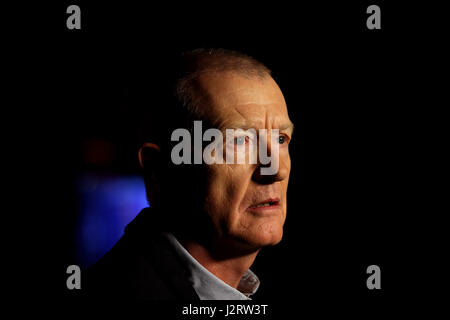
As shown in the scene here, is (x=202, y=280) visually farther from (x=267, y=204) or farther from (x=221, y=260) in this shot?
(x=267, y=204)

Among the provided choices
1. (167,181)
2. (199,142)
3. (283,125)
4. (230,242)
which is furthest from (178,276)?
(283,125)

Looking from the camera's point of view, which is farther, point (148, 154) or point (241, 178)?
point (148, 154)

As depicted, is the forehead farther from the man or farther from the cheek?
the cheek

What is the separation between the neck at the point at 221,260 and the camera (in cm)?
191

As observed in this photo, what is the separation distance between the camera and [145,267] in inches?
71.3

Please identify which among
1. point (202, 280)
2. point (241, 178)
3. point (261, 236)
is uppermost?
point (241, 178)

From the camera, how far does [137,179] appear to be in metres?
2.67

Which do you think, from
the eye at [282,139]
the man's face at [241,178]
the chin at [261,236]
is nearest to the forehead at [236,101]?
the man's face at [241,178]

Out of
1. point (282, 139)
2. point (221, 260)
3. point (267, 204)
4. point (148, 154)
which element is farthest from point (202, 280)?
point (282, 139)

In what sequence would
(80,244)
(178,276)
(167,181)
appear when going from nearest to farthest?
(178,276)
(167,181)
(80,244)

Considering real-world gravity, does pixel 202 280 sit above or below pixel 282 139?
below

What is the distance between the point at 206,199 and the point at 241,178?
0.17m

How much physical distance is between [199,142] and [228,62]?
370 mm

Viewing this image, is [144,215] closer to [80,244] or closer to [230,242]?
[230,242]
